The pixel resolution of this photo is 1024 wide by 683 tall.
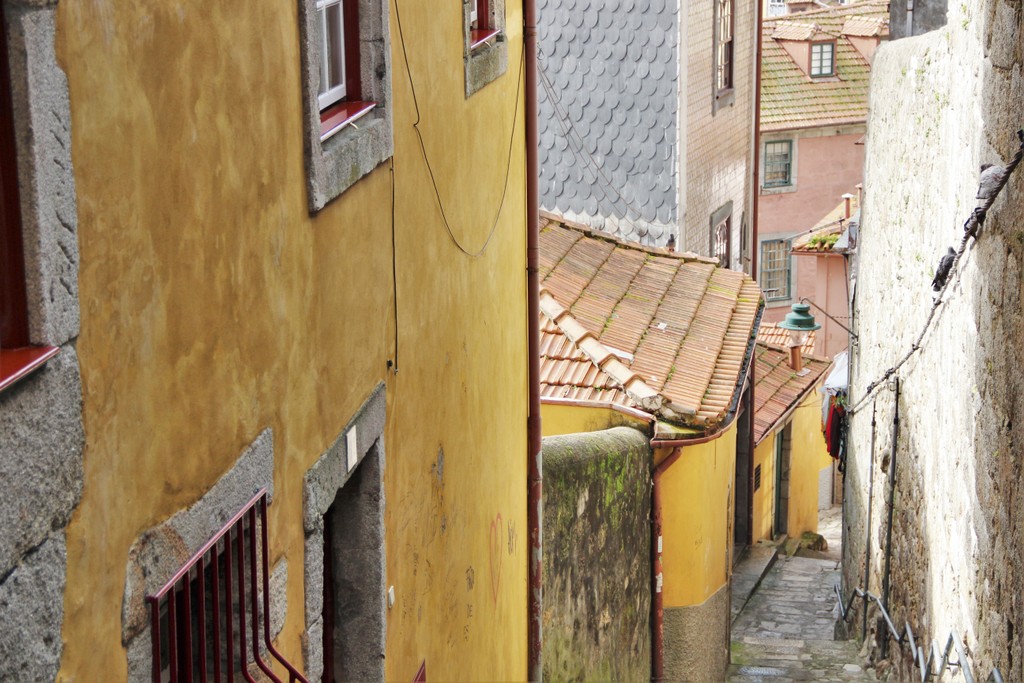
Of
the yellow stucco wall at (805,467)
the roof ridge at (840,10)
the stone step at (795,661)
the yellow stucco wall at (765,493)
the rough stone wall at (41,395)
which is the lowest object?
the yellow stucco wall at (805,467)

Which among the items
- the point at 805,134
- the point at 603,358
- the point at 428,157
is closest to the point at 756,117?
the point at 603,358

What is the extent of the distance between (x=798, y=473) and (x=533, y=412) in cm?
1447

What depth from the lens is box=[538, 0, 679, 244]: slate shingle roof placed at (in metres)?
14.8

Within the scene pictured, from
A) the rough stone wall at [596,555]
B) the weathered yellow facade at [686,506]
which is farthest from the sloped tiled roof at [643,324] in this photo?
the rough stone wall at [596,555]

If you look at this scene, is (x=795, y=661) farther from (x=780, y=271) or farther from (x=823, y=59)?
(x=823, y=59)

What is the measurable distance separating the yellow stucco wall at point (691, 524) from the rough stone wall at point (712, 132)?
4093mm

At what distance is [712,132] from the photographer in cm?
1639

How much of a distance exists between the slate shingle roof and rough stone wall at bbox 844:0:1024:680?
90.2 inches

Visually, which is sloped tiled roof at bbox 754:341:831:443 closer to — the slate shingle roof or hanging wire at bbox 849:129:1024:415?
the slate shingle roof

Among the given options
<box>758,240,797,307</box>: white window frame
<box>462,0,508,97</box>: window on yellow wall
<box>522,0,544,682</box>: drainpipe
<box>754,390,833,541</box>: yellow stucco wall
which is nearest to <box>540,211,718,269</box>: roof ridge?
<box>522,0,544,682</box>: drainpipe

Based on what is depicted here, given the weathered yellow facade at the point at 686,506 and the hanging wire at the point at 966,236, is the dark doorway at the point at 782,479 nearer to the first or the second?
the weathered yellow facade at the point at 686,506

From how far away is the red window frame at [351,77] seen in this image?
15.2 feet

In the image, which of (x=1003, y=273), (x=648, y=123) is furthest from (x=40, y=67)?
(x=648, y=123)

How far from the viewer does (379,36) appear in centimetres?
476
